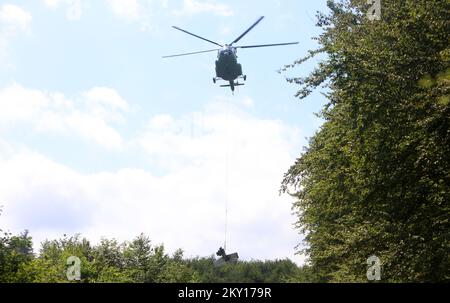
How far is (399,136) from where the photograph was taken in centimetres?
1491

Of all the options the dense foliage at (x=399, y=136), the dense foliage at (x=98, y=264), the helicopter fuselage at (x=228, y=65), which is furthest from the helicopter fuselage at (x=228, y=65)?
the dense foliage at (x=98, y=264)

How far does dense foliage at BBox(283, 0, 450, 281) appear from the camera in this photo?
1410 centimetres

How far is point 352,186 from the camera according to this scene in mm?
17500

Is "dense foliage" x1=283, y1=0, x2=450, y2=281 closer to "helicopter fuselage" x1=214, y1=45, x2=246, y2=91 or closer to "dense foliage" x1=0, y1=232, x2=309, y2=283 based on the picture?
"helicopter fuselage" x1=214, y1=45, x2=246, y2=91

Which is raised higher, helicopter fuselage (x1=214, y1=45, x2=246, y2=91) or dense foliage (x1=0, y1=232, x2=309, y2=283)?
helicopter fuselage (x1=214, y1=45, x2=246, y2=91)

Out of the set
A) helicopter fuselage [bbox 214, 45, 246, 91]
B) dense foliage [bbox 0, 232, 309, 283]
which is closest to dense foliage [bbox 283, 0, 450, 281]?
helicopter fuselage [bbox 214, 45, 246, 91]

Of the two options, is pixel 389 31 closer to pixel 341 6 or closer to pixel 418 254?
pixel 418 254

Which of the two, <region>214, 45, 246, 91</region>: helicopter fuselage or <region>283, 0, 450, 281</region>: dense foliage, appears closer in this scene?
<region>283, 0, 450, 281</region>: dense foliage

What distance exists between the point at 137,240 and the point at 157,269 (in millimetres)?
4485

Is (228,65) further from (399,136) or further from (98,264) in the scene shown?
(98,264)

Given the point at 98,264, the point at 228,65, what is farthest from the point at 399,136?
the point at 98,264

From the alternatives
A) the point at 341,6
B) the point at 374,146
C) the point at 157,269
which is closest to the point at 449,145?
the point at 374,146

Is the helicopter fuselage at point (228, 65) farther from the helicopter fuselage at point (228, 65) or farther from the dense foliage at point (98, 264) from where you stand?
the dense foliage at point (98, 264)

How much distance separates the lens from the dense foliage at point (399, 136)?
1410 cm
